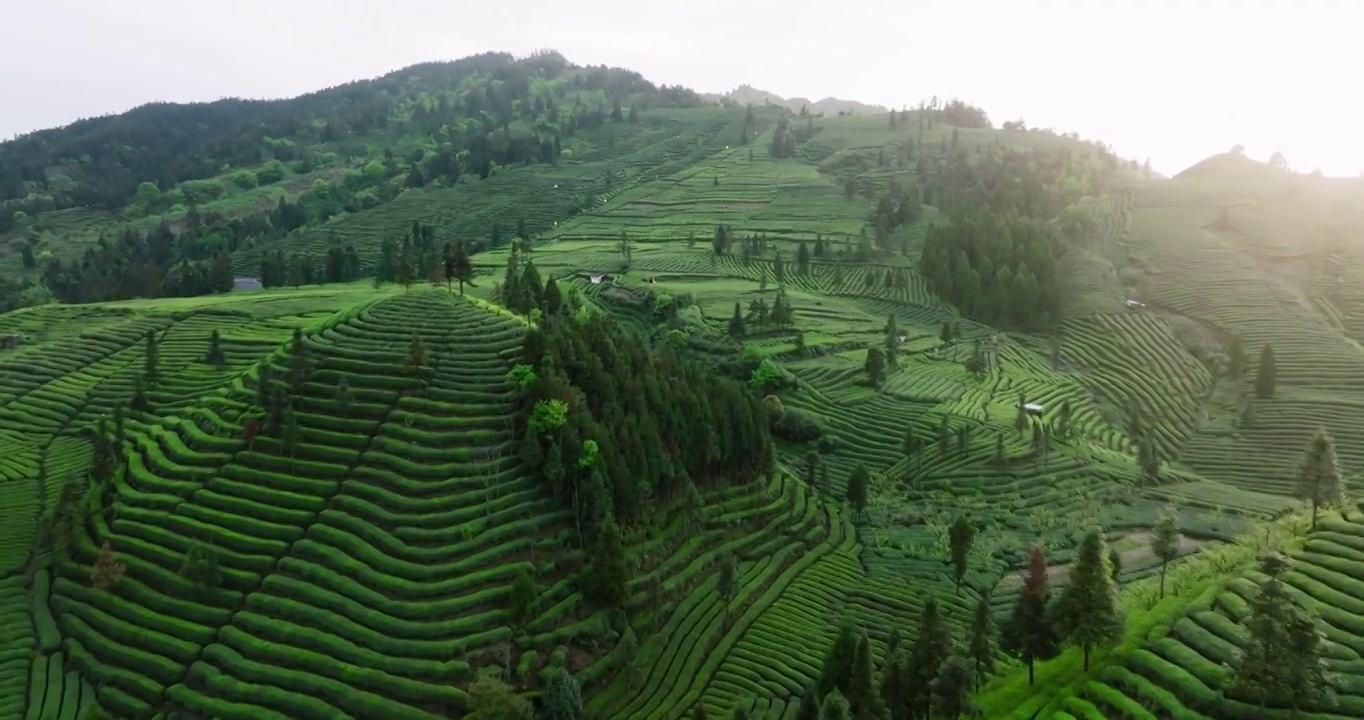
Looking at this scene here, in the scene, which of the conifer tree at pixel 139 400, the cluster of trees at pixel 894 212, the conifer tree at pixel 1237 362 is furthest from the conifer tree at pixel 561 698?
the cluster of trees at pixel 894 212

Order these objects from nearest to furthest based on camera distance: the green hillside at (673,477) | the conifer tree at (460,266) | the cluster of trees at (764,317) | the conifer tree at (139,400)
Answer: the green hillside at (673,477), the conifer tree at (139,400), the conifer tree at (460,266), the cluster of trees at (764,317)

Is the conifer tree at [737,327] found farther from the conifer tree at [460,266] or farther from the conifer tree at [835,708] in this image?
the conifer tree at [835,708]

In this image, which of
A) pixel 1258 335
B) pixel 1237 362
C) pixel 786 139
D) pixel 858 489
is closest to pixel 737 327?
pixel 858 489

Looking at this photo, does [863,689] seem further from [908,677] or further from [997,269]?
[997,269]

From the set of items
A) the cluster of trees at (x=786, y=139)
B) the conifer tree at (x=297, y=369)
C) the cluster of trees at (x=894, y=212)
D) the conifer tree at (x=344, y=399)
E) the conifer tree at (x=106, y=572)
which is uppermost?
the cluster of trees at (x=786, y=139)

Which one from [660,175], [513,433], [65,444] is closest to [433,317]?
[513,433]

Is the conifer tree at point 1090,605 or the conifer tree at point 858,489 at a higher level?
the conifer tree at point 1090,605

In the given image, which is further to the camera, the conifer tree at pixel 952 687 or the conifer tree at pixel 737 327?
the conifer tree at pixel 737 327
